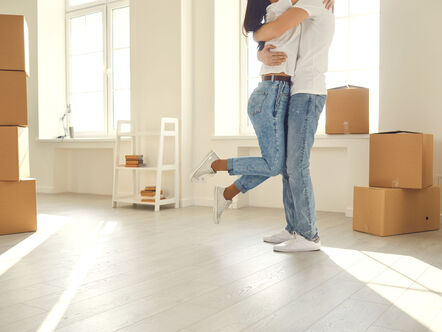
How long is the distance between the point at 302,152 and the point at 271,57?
470 millimetres

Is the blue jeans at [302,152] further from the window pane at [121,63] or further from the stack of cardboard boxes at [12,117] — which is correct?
the window pane at [121,63]

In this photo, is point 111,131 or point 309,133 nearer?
point 309,133

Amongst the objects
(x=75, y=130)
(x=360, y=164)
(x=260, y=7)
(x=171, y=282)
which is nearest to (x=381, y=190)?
(x=360, y=164)

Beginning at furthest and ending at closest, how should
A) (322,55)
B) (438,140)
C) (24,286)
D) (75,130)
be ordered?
(75,130) < (438,140) < (322,55) < (24,286)

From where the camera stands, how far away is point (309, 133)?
2.22 meters

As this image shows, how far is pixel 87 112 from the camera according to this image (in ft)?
18.0

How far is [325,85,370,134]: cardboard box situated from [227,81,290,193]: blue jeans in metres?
1.22

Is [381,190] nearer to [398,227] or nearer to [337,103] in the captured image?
[398,227]

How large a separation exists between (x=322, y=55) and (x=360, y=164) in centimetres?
141

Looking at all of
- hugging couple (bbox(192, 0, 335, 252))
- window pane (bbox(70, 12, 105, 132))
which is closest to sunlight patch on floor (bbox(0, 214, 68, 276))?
hugging couple (bbox(192, 0, 335, 252))

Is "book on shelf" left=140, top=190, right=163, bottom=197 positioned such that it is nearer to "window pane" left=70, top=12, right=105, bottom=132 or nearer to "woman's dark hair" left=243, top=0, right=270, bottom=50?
"window pane" left=70, top=12, right=105, bottom=132

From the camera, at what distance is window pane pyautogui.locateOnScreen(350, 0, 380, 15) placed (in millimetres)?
3740

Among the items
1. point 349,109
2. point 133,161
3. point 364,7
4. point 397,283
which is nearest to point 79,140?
point 133,161

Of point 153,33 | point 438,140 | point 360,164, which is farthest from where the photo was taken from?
point 153,33
